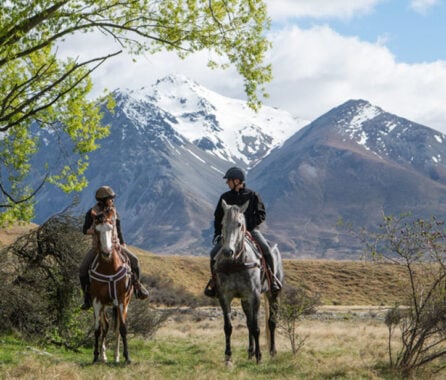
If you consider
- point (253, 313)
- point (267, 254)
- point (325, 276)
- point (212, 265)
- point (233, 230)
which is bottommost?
point (325, 276)

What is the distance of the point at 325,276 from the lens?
79.9 metres

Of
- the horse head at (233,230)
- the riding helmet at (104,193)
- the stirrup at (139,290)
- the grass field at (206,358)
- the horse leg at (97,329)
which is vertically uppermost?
the riding helmet at (104,193)

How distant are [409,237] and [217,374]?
197 inches

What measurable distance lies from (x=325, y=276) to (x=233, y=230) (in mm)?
68408

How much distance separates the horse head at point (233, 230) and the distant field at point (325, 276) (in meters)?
54.2

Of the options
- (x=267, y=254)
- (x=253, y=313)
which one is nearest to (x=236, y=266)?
(x=253, y=313)

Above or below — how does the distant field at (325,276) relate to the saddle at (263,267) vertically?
below

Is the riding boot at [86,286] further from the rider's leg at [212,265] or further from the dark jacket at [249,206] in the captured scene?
the dark jacket at [249,206]

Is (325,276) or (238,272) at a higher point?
(238,272)

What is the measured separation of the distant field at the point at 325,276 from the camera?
231 ft

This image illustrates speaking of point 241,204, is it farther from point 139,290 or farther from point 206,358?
point 206,358

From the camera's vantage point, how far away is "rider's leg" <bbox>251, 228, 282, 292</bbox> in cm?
1490

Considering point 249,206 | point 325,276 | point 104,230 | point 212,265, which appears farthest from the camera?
point 325,276

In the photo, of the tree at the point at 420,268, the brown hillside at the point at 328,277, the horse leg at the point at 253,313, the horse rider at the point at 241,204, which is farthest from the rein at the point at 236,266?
the brown hillside at the point at 328,277
